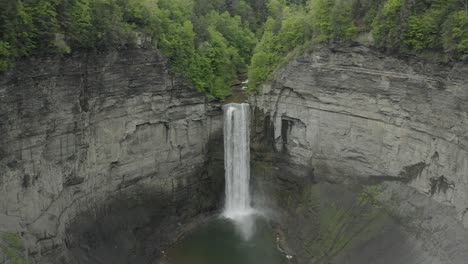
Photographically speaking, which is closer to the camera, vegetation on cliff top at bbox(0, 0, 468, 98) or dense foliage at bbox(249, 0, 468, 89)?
vegetation on cliff top at bbox(0, 0, 468, 98)

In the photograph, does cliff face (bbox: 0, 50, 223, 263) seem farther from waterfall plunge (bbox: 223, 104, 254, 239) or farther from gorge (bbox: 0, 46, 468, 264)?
waterfall plunge (bbox: 223, 104, 254, 239)

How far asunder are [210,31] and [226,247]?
17.0 meters

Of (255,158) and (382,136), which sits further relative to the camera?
Result: (255,158)

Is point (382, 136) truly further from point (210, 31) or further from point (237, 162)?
point (210, 31)

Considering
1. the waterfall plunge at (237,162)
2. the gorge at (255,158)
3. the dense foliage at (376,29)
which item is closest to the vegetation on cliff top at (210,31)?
the dense foliage at (376,29)

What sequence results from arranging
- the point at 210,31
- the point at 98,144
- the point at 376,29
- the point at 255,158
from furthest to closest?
the point at 210,31, the point at 255,158, the point at 98,144, the point at 376,29

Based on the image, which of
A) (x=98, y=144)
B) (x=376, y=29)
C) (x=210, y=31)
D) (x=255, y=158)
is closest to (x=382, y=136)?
(x=376, y=29)

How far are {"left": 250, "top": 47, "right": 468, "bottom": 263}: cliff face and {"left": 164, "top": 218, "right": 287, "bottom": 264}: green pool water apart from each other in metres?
3.23

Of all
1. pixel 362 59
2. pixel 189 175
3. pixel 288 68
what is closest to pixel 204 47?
pixel 288 68

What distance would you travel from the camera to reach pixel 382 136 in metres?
28.9

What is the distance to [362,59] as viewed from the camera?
94.1 feet

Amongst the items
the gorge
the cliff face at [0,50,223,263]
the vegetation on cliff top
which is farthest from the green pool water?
the vegetation on cliff top

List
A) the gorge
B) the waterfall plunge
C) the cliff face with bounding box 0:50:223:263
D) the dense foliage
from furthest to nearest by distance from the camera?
1. the waterfall plunge
2. the dense foliage
3. the gorge
4. the cliff face with bounding box 0:50:223:263

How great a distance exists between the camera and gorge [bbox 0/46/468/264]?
2452 cm
